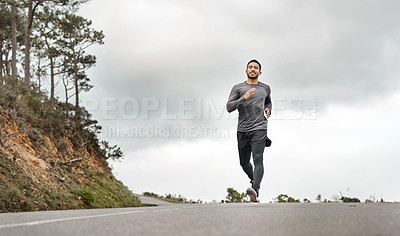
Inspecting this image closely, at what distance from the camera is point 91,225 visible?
372cm

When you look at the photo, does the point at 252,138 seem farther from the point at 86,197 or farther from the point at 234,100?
the point at 86,197

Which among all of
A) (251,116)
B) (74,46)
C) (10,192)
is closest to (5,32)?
(74,46)

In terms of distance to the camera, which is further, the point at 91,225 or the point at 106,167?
the point at 106,167

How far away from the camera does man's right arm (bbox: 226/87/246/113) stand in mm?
8654

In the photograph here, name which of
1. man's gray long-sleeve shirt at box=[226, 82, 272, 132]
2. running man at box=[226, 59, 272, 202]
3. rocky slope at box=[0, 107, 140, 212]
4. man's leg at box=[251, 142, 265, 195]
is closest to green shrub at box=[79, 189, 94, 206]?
rocky slope at box=[0, 107, 140, 212]

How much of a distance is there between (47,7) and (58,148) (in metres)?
12.7

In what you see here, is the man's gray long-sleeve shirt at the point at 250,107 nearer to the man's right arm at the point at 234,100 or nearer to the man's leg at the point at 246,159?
the man's right arm at the point at 234,100

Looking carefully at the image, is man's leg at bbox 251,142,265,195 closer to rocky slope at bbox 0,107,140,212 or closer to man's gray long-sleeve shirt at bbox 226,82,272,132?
man's gray long-sleeve shirt at bbox 226,82,272,132

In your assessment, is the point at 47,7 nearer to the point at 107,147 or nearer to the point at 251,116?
the point at 107,147

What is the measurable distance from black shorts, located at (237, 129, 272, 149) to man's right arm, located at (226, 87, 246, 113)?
0.62 m

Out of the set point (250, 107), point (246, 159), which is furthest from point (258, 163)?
point (250, 107)

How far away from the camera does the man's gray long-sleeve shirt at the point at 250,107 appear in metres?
9.00

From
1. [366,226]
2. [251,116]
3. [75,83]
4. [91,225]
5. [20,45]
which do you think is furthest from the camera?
[20,45]

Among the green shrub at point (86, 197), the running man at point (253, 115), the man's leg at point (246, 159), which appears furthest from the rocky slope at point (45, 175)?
the running man at point (253, 115)
